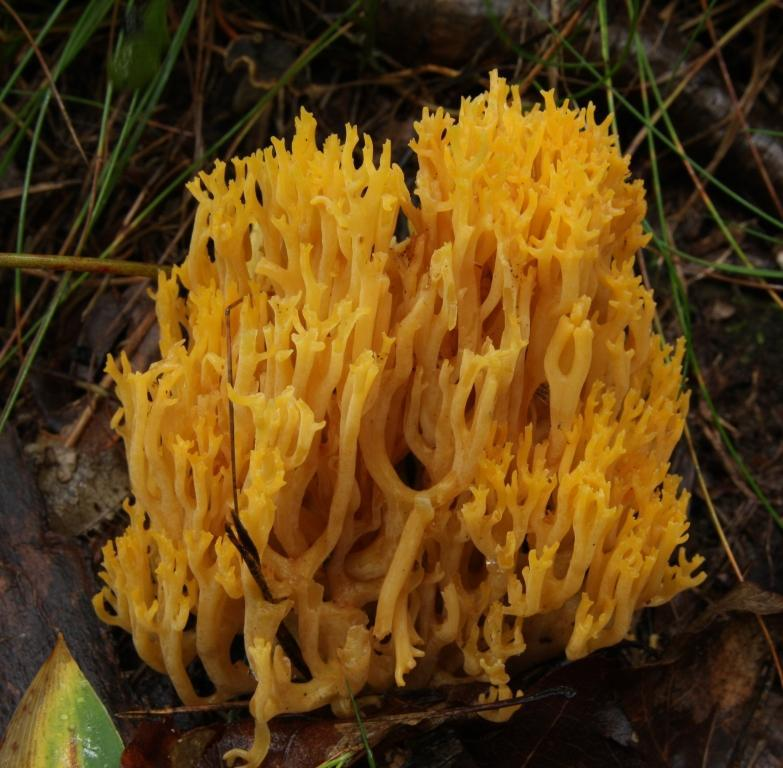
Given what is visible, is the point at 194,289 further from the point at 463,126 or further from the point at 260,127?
the point at 260,127

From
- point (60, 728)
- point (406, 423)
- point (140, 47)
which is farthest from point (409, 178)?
point (60, 728)

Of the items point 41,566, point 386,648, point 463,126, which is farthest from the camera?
point 41,566

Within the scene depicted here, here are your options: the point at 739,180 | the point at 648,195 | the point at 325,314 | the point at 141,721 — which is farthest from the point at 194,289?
the point at 739,180

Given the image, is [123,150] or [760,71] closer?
[123,150]

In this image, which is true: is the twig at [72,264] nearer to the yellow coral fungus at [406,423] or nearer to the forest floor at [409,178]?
the forest floor at [409,178]

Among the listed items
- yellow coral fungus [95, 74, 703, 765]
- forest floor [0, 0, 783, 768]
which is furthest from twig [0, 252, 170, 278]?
yellow coral fungus [95, 74, 703, 765]

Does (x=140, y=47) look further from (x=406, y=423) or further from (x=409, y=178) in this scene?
(x=406, y=423)
